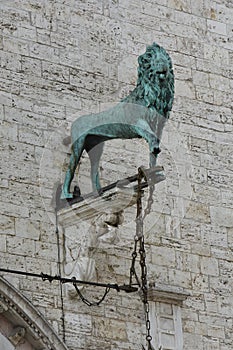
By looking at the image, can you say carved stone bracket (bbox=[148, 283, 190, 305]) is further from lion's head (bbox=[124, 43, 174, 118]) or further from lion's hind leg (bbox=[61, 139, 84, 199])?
lion's head (bbox=[124, 43, 174, 118])

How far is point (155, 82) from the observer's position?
10.5 metres

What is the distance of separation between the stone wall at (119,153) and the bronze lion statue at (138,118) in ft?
0.41

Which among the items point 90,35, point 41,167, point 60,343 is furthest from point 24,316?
point 90,35

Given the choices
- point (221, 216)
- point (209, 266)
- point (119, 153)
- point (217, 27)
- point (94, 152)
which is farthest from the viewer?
point (217, 27)

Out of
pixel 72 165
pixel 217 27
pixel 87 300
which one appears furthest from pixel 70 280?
pixel 217 27

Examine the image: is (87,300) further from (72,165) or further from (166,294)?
(72,165)

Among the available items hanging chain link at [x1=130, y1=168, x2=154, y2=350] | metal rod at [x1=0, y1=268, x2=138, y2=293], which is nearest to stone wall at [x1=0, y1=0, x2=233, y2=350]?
hanging chain link at [x1=130, y1=168, x2=154, y2=350]

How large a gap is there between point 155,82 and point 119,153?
26.3 inches

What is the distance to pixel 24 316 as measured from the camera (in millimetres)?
10031

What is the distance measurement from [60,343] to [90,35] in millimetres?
2280

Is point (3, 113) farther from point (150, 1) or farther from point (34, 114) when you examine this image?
point (150, 1)

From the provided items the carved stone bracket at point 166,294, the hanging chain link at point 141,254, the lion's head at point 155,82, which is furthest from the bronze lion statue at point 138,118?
the carved stone bracket at point 166,294

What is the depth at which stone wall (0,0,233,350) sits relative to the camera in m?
10.4

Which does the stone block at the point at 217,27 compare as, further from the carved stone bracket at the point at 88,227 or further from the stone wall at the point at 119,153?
the carved stone bracket at the point at 88,227
